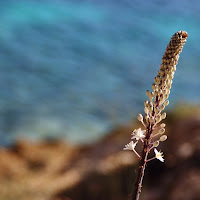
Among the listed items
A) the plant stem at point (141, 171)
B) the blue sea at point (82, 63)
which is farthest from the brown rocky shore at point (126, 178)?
the blue sea at point (82, 63)

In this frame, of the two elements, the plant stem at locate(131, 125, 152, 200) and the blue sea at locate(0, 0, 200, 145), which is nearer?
the plant stem at locate(131, 125, 152, 200)

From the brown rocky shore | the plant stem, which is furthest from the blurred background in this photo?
the plant stem

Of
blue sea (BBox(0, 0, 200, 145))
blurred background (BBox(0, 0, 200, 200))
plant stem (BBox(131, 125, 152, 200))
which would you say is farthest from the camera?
blue sea (BBox(0, 0, 200, 145))

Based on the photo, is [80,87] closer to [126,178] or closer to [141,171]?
[126,178]

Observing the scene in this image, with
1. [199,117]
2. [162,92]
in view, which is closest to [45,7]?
[199,117]

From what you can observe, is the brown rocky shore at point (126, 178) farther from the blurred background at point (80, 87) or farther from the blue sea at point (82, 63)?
the blue sea at point (82, 63)

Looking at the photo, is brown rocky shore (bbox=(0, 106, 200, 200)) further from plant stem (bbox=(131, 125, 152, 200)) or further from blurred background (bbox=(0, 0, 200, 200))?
plant stem (bbox=(131, 125, 152, 200))

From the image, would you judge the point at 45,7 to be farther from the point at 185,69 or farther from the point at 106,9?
the point at 185,69
